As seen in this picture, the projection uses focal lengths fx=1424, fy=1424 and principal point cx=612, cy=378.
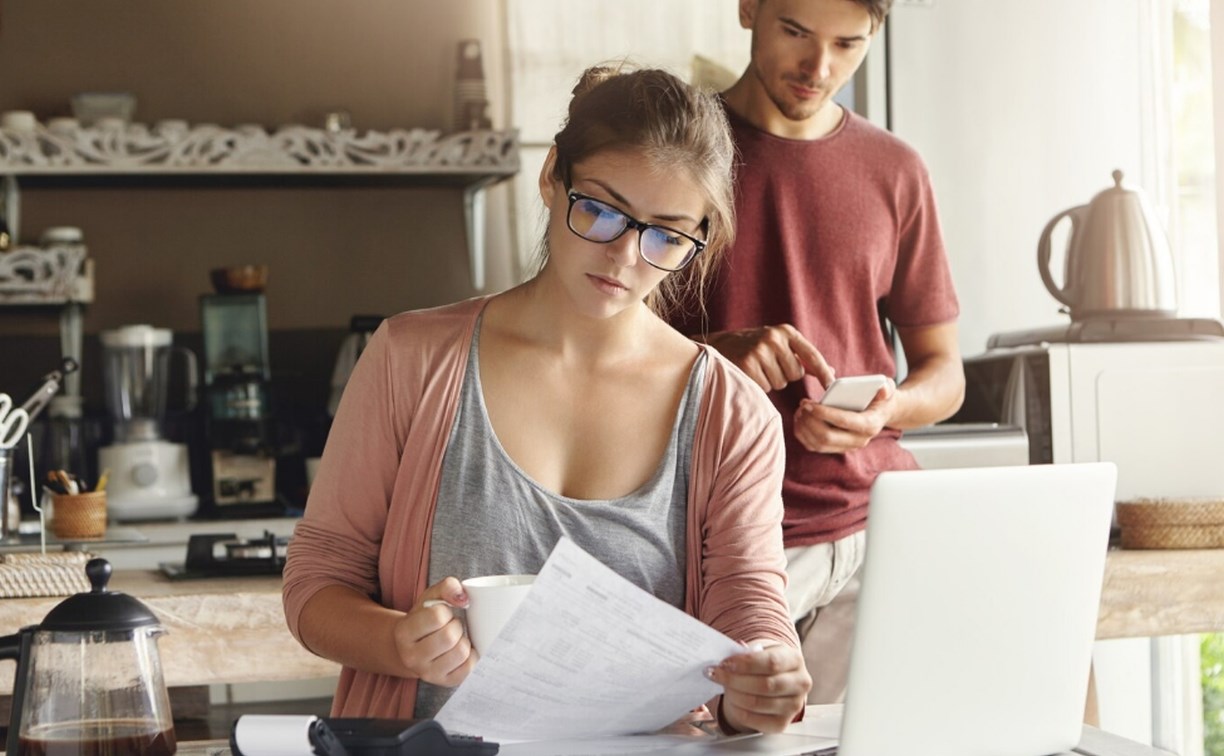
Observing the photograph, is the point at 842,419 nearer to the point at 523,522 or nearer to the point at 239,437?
the point at 523,522

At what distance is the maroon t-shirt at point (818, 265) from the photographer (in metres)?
1.91

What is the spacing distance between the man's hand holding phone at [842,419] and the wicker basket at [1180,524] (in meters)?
0.62

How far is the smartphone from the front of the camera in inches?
66.6

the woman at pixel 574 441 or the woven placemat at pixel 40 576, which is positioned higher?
the woman at pixel 574 441

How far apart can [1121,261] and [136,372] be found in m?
2.25

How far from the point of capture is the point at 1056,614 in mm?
1019

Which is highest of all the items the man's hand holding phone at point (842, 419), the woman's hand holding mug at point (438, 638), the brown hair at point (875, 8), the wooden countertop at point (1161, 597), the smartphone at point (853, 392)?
the brown hair at point (875, 8)

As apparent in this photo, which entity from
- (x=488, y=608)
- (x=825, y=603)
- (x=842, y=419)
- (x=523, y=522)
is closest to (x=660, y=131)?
(x=523, y=522)

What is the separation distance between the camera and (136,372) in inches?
135

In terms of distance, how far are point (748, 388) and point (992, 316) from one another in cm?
178

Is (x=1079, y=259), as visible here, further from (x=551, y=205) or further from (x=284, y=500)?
(x=284, y=500)

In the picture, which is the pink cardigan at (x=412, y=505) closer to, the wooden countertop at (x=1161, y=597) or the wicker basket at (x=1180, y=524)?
the wooden countertop at (x=1161, y=597)

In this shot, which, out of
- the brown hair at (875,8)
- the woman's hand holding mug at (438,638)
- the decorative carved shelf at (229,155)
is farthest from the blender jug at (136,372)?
the woman's hand holding mug at (438,638)

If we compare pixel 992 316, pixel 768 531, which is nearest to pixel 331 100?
pixel 992 316
